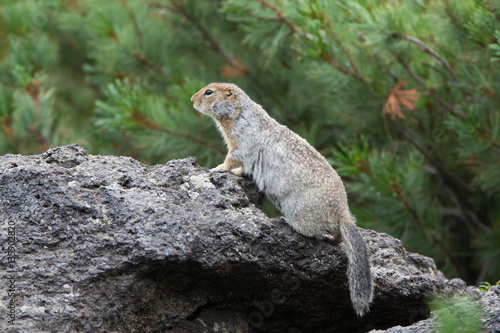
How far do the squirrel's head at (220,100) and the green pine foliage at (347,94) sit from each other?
4.01 ft

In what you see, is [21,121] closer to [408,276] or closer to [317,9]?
[317,9]

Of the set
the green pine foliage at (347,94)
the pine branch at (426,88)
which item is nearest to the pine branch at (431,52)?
the green pine foliage at (347,94)

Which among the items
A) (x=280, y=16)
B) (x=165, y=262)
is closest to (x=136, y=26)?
(x=280, y=16)

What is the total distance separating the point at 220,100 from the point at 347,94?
6.11 feet

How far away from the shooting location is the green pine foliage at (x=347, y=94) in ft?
18.2

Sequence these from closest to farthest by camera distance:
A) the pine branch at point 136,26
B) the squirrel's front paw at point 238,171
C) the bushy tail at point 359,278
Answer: the bushy tail at point 359,278, the squirrel's front paw at point 238,171, the pine branch at point 136,26

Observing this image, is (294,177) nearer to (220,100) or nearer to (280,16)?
(220,100)

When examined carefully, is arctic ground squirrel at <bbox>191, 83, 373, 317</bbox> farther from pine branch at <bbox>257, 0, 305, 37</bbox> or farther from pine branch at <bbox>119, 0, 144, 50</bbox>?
pine branch at <bbox>119, 0, 144, 50</bbox>

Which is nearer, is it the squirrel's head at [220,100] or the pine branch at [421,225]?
the squirrel's head at [220,100]

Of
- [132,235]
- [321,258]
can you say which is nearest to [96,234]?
[132,235]

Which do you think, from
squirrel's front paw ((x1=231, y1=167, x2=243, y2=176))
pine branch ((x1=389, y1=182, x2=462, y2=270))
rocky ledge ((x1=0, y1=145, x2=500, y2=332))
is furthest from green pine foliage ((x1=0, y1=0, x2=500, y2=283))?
rocky ledge ((x1=0, y1=145, x2=500, y2=332))

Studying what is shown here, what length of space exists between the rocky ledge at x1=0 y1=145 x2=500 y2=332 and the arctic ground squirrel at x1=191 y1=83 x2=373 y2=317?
0.12m

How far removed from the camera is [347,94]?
611 centimetres

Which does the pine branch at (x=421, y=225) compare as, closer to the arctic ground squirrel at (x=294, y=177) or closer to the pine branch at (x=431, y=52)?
the pine branch at (x=431, y=52)
